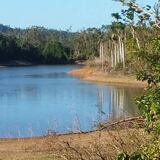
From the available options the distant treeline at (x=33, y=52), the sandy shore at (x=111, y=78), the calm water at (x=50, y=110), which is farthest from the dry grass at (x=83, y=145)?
the distant treeline at (x=33, y=52)

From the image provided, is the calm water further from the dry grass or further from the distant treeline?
the distant treeline

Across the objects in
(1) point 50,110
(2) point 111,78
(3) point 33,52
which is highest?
(3) point 33,52

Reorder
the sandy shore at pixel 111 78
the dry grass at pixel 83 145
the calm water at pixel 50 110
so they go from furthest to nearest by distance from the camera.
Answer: the sandy shore at pixel 111 78, the calm water at pixel 50 110, the dry grass at pixel 83 145

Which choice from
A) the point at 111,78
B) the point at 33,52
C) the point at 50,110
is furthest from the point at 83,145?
the point at 33,52

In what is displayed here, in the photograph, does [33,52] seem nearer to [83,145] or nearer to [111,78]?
[111,78]

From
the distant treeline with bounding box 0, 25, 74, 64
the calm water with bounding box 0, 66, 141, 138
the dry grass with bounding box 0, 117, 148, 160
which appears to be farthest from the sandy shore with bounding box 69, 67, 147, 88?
the distant treeline with bounding box 0, 25, 74, 64

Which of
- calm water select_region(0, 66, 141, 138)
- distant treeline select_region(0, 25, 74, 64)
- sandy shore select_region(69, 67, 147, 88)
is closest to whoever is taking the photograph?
calm water select_region(0, 66, 141, 138)

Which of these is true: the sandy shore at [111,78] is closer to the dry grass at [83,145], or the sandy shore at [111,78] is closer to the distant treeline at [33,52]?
the dry grass at [83,145]

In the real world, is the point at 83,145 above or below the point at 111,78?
above

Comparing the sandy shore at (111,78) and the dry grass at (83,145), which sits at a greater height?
the dry grass at (83,145)

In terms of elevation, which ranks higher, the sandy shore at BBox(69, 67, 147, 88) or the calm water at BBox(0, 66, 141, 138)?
the calm water at BBox(0, 66, 141, 138)

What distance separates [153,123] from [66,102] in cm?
3156

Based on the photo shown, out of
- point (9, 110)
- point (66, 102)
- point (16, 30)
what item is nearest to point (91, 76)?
point (66, 102)

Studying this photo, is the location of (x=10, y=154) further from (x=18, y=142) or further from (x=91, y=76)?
(x=91, y=76)
